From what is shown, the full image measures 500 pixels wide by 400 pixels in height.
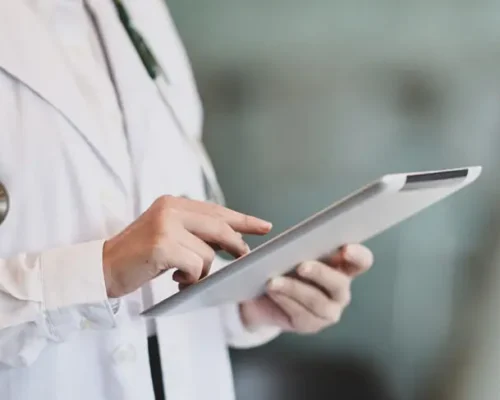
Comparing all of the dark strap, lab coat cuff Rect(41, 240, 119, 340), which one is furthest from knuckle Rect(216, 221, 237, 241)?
the dark strap

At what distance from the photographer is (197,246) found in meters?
0.55

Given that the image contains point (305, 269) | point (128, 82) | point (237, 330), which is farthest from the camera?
point (237, 330)

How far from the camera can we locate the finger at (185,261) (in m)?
0.53

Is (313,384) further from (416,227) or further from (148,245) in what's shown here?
(148,245)

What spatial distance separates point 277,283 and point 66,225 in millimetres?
205

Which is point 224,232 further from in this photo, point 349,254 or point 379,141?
point 379,141

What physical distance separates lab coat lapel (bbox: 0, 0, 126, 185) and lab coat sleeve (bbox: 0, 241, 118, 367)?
0.41 feet

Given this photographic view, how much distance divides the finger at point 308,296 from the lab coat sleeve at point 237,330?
151 millimetres

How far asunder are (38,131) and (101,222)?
0.10m

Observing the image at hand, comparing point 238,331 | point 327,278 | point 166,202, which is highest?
point 166,202

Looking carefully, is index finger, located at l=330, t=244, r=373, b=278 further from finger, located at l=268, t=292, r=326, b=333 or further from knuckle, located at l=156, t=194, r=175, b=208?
knuckle, located at l=156, t=194, r=175, b=208

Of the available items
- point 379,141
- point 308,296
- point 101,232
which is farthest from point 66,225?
point 379,141

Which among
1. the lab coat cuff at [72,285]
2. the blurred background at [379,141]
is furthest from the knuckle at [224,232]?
the blurred background at [379,141]

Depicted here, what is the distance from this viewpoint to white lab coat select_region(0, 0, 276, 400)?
0.55 meters
